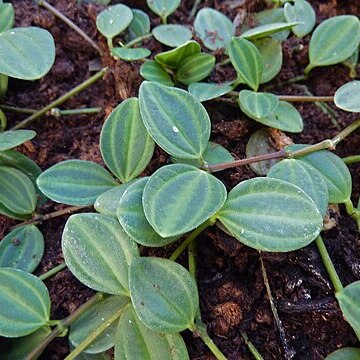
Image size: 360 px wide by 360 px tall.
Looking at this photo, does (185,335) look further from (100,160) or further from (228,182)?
(100,160)

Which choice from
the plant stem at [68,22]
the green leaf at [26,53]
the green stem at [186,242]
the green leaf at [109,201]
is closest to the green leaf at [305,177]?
the green stem at [186,242]

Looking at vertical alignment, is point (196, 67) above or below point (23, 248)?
above

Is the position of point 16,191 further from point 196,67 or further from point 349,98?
point 349,98

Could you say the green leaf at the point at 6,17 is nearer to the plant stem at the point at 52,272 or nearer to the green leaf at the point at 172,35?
the green leaf at the point at 172,35

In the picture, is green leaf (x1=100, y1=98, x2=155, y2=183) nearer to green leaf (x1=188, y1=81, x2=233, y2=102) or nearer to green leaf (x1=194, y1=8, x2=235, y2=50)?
green leaf (x1=188, y1=81, x2=233, y2=102)

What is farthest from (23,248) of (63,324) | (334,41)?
(334,41)
